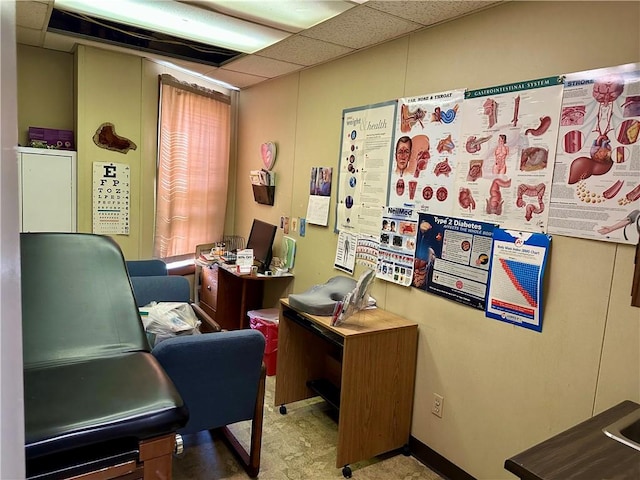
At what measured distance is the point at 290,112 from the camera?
3834 millimetres

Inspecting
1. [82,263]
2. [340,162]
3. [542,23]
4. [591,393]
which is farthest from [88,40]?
[591,393]

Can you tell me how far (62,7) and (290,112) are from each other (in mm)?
1815

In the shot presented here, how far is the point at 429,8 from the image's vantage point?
7.36 feet

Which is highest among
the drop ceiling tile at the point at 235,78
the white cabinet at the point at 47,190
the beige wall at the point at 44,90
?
the drop ceiling tile at the point at 235,78

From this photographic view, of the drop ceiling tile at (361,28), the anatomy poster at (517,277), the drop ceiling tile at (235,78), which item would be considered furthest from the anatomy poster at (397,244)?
the drop ceiling tile at (235,78)

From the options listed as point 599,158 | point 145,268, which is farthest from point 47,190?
point 599,158

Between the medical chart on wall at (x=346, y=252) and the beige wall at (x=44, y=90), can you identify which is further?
the beige wall at (x=44, y=90)

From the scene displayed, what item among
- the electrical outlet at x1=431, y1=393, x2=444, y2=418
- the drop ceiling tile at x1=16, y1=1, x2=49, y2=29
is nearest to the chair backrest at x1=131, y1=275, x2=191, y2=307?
the electrical outlet at x1=431, y1=393, x2=444, y2=418

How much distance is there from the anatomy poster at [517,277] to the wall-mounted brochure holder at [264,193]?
7.85ft

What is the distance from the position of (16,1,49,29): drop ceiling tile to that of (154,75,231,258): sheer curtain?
1145 millimetres

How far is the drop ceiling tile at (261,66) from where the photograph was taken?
354 centimetres

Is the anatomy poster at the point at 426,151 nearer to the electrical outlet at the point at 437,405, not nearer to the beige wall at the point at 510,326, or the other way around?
the beige wall at the point at 510,326

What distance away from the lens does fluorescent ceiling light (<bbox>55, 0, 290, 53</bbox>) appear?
9.15 ft

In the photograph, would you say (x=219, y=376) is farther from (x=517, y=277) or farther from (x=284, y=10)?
(x=284, y=10)
